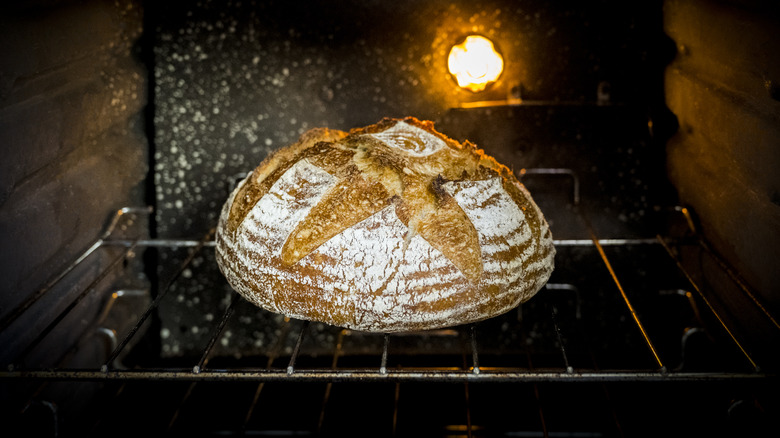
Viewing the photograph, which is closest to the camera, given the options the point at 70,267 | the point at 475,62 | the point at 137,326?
the point at 137,326

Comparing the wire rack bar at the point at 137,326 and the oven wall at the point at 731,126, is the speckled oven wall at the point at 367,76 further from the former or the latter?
the wire rack bar at the point at 137,326

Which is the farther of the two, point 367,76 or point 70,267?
point 367,76

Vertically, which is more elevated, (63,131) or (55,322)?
(63,131)

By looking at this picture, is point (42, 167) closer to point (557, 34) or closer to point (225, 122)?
point (225, 122)

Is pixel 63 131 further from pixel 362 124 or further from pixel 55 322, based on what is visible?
pixel 362 124

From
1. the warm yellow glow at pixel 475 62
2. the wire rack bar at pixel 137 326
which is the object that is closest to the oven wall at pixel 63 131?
the wire rack bar at pixel 137 326

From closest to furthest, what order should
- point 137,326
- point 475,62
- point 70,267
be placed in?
point 137,326 < point 70,267 < point 475,62

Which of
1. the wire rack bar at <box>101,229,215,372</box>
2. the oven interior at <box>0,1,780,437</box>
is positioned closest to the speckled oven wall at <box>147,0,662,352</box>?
the oven interior at <box>0,1,780,437</box>

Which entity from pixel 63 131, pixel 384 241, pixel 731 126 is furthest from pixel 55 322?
pixel 731 126
